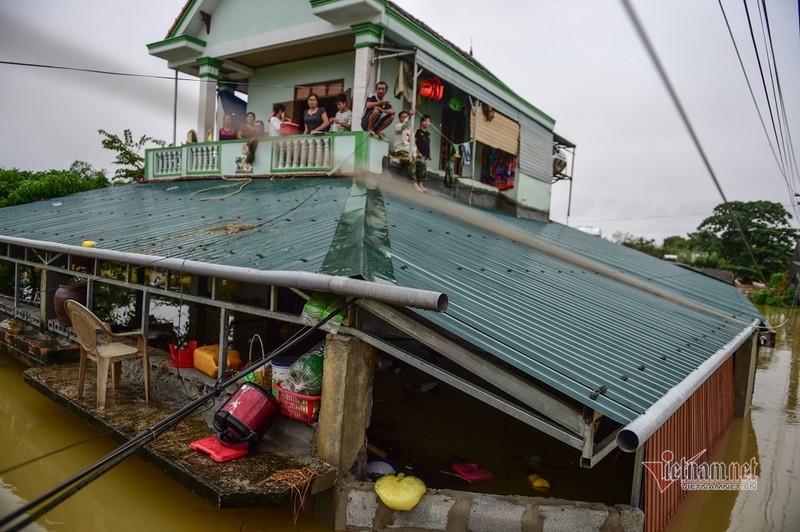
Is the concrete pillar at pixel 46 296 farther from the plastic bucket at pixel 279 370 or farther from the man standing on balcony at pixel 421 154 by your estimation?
the man standing on balcony at pixel 421 154

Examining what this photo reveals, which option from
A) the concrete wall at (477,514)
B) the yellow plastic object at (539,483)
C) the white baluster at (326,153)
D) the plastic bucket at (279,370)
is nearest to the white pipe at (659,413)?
the concrete wall at (477,514)

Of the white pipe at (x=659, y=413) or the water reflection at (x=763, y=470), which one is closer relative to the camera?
the white pipe at (x=659, y=413)

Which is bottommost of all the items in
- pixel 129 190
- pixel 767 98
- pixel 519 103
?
pixel 129 190

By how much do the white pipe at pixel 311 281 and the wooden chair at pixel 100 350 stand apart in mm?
729

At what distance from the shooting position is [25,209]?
11102 mm

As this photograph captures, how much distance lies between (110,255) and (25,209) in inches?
272

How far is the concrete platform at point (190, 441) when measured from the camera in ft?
13.2

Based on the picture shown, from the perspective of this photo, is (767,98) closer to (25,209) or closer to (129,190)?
(129,190)

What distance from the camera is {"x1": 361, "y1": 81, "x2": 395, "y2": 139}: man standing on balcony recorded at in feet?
28.7

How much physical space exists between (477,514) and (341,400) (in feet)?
4.75

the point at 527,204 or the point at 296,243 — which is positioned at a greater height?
the point at 527,204

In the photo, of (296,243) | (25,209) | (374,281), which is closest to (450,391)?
(296,243)

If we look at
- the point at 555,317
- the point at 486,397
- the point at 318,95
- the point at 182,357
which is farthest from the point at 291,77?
the point at 486,397

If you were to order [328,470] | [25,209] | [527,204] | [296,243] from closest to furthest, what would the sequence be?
[328,470] → [296,243] → [25,209] → [527,204]
